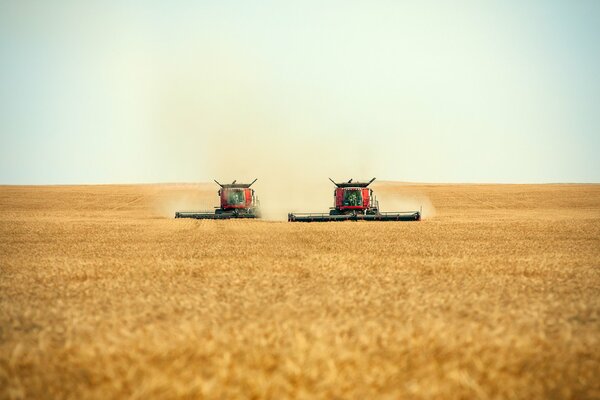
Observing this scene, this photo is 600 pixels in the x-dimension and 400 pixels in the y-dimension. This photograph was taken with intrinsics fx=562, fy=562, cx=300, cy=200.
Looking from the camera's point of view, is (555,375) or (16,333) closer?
(555,375)

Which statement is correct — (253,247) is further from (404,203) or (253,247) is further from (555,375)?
(404,203)

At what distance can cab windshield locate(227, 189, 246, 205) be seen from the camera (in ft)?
141

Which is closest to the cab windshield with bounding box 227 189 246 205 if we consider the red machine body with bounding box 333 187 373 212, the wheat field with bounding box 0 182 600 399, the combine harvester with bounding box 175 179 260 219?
the combine harvester with bounding box 175 179 260 219

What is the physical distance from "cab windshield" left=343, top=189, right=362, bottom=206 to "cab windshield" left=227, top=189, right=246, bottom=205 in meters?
8.14

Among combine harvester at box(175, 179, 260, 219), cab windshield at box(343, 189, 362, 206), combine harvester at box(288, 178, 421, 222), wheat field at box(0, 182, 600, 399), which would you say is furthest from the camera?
combine harvester at box(175, 179, 260, 219)

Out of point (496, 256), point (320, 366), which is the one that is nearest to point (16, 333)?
point (320, 366)

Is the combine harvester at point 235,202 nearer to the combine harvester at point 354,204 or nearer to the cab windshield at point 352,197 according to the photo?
the combine harvester at point 354,204

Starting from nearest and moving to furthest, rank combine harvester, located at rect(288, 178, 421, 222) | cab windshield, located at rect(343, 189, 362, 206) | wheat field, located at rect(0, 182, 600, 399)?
1. wheat field, located at rect(0, 182, 600, 399)
2. combine harvester, located at rect(288, 178, 421, 222)
3. cab windshield, located at rect(343, 189, 362, 206)

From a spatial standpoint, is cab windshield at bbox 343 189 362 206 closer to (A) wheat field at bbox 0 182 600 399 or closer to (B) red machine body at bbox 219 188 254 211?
(B) red machine body at bbox 219 188 254 211

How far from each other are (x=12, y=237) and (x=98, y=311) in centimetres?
1999

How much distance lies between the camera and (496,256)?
720 inches

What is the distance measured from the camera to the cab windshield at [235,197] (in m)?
43.1

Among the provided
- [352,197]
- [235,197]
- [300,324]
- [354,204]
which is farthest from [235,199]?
[300,324]

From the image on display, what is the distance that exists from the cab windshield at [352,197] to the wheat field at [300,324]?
68.4 feet
